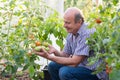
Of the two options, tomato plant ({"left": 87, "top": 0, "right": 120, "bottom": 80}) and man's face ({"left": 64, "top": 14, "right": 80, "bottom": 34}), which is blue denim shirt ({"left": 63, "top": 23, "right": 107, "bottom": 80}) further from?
tomato plant ({"left": 87, "top": 0, "right": 120, "bottom": 80})

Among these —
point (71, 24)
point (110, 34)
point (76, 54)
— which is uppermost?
point (71, 24)

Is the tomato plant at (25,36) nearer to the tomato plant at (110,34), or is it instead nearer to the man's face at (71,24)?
the man's face at (71,24)

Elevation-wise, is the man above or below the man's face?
below

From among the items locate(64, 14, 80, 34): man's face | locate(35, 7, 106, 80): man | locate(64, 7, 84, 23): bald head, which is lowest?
locate(35, 7, 106, 80): man

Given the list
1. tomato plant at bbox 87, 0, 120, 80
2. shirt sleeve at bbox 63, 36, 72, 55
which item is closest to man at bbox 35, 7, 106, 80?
shirt sleeve at bbox 63, 36, 72, 55

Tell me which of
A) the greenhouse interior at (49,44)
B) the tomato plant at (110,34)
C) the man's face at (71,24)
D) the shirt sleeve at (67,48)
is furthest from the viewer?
the shirt sleeve at (67,48)

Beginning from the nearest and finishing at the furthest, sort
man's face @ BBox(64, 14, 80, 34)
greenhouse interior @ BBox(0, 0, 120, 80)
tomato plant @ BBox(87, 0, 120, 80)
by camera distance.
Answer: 1. tomato plant @ BBox(87, 0, 120, 80)
2. greenhouse interior @ BBox(0, 0, 120, 80)
3. man's face @ BBox(64, 14, 80, 34)

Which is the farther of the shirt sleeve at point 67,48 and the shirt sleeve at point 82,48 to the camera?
the shirt sleeve at point 67,48

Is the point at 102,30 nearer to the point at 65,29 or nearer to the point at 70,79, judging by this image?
the point at 70,79

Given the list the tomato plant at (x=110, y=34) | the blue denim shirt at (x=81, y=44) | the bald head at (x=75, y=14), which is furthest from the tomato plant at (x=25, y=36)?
the tomato plant at (x=110, y=34)

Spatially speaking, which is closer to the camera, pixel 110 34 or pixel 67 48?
pixel 110 34

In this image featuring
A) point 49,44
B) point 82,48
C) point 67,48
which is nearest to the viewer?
point 82,48

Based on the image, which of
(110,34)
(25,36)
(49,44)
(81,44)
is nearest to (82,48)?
(81,44)

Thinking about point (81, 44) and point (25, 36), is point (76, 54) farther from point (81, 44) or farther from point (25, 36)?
point (25, 36)
